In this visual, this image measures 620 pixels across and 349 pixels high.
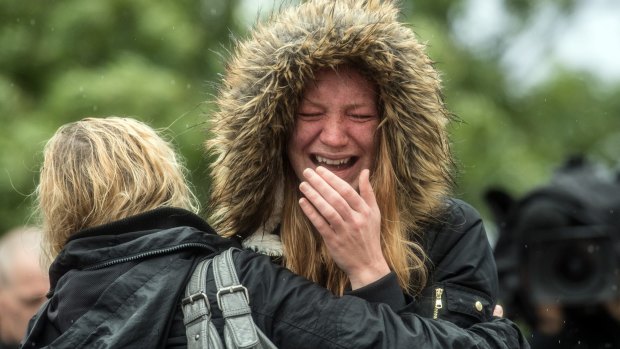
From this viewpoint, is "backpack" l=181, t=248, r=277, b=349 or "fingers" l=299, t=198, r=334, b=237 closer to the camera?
"backpack" l=181, t=248, r=277, b=349

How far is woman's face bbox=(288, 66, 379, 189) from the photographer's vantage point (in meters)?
4.06

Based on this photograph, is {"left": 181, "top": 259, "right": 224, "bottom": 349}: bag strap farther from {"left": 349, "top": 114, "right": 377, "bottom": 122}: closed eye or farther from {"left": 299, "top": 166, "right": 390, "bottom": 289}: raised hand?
{"left": 349, "top": 114, "right": 377, "bottom": 122}: closed eye

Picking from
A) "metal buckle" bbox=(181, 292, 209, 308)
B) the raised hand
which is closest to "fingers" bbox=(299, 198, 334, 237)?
the raised hand

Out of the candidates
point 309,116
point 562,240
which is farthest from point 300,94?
point 562,240

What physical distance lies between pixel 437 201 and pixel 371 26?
59 centimetres

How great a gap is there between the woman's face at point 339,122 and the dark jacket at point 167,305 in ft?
1.40

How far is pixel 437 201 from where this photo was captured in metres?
4.14

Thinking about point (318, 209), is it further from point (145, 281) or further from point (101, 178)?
point (101, 178)

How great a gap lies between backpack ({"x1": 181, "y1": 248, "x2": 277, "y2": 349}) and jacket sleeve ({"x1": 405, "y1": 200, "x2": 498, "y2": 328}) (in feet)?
1.64

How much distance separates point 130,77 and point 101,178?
5.73m

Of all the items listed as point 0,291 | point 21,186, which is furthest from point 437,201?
point 21,186

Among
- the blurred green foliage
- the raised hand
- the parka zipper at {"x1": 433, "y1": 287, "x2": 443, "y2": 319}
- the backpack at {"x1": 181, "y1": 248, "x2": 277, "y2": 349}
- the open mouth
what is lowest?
the parka zipper at {"x1": 433, "y1": 287, "x2": 443, "y2": 319}

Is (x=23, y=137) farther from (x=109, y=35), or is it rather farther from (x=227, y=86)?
(x=227, y=86)

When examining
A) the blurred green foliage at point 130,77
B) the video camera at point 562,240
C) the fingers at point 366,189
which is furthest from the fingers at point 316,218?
the blurred green foliage at point 130,77
